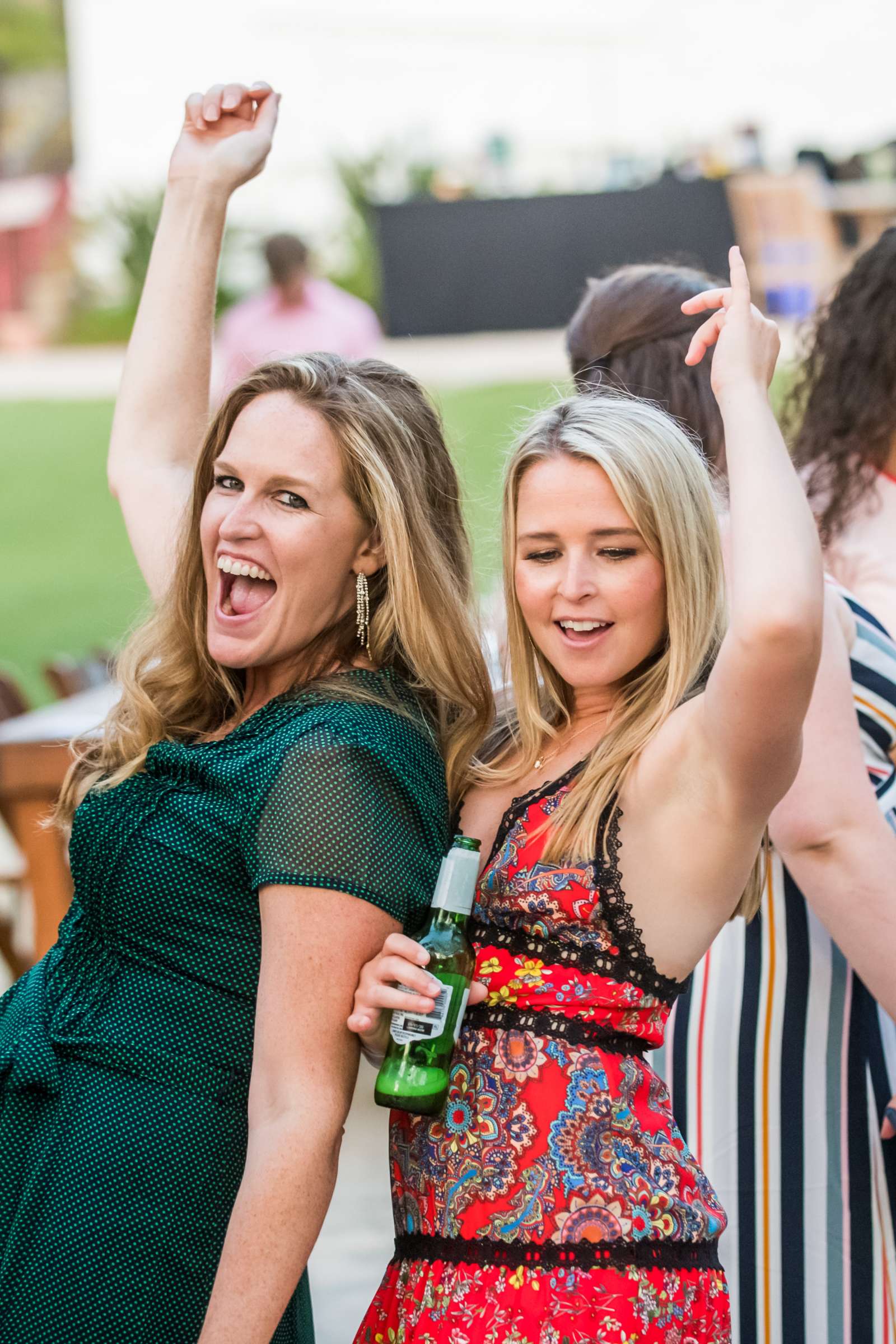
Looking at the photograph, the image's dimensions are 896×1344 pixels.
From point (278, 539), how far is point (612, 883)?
54 cm

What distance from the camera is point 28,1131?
1.54 meters

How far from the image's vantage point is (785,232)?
955cm

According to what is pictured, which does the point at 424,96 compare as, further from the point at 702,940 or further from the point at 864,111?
the point at 702,940

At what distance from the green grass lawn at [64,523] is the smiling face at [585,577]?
21.9 feet

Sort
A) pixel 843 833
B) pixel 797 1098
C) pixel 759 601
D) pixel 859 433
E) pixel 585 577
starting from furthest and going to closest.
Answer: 1. pixel 859 433
2. pixel 797 1098
3. pixel 843 833
4. pixel 585 577
5. pixel 759 601

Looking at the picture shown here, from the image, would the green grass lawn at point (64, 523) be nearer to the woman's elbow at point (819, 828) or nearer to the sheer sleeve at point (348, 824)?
the woman's elbow at point (819, 828)

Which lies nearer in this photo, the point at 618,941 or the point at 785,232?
the point at 618,941

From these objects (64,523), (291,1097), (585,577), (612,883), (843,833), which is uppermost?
(64,523)

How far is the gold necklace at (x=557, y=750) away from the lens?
5.45ft

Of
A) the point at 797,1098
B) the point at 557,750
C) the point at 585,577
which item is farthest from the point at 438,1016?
the point at 797,1098

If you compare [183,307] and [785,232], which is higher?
[785,232]

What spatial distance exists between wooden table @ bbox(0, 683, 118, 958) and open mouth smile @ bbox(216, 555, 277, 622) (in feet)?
6.85

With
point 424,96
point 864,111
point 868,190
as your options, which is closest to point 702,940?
point 868,190

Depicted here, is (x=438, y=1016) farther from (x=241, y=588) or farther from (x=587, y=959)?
(x=241, y=588)
